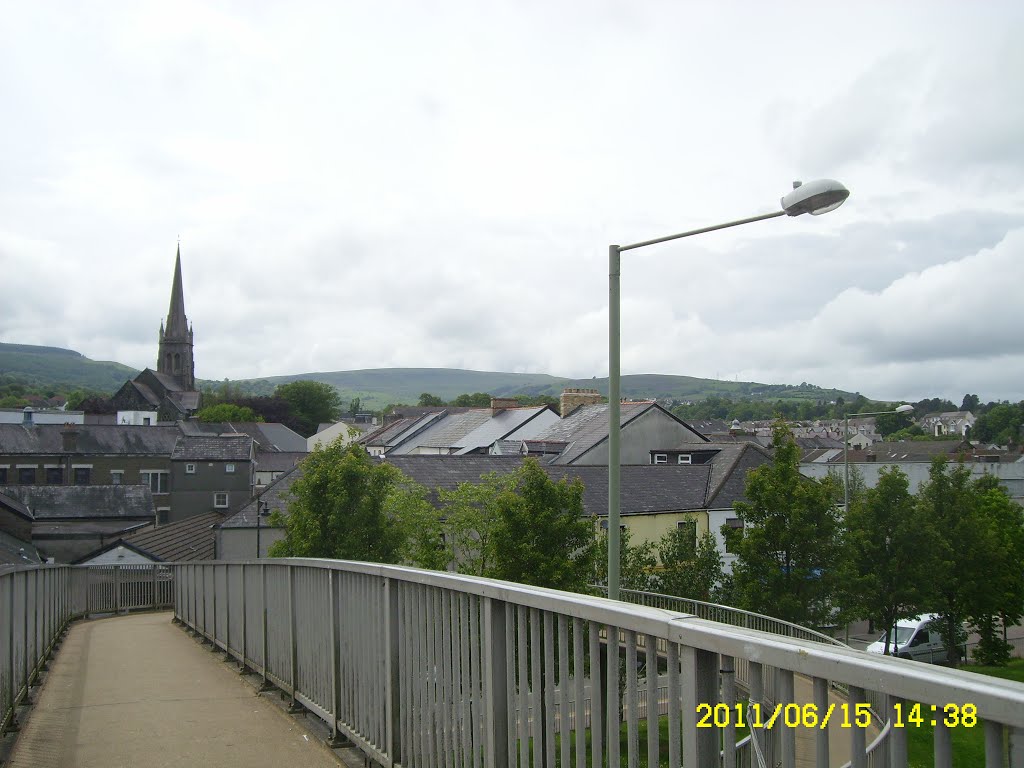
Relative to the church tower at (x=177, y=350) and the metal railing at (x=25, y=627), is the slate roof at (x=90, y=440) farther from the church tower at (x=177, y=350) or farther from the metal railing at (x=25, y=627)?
the church tower at (x=177, y=350)

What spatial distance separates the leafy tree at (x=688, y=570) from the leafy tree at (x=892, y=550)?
14.2ft

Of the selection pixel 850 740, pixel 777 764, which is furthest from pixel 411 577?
pixel 850 740

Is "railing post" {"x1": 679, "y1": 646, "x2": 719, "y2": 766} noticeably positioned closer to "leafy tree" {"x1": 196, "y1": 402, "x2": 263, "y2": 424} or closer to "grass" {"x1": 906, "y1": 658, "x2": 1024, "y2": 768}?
"grass" {"x1": 906, "y1": 658, "x2": 1024, "y2": 768}

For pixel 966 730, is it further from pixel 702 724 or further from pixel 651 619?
pixel 651 619

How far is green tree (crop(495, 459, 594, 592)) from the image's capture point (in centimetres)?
1900

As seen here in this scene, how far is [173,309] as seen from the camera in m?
174

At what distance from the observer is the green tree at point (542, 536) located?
62.3 ft

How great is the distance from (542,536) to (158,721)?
42.1ft

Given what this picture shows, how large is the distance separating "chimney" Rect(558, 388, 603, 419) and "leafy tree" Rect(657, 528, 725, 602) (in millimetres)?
30912

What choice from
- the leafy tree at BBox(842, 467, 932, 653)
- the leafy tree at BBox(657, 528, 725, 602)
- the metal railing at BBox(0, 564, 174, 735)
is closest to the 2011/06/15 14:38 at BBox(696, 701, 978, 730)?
the metal railing at BBox(0, 564, 174, 735)

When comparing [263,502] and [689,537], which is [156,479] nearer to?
Answer: [263,502]

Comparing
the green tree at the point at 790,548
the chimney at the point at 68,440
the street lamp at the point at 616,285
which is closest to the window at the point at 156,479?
the chimney at the point at 68,440

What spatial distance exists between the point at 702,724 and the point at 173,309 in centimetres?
18369

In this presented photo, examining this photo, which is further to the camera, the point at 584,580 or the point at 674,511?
the point at 674,511
